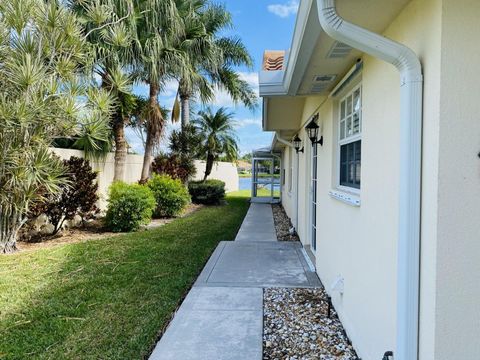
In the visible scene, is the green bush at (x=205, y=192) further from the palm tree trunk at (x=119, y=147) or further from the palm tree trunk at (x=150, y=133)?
the palm tree trunk at (x=119, y=147)

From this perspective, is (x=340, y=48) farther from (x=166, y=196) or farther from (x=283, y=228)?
(x=166, y=196)

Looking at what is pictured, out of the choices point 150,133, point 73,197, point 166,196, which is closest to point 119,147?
point 150,133

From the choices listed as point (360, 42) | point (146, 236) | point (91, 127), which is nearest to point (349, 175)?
point (360, 42)

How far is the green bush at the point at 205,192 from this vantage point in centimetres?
1706

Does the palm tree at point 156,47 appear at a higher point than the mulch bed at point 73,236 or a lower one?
higher

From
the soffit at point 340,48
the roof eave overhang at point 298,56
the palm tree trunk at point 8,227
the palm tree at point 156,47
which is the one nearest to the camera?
the soffit at point 340,48

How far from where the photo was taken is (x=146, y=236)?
8.75 meters

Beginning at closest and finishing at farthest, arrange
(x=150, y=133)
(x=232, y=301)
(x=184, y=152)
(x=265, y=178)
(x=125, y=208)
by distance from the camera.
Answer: (x=232, y=301) → (x=125, y=208) → (x=150, y=133) → (x=184, y=152) → (x=265, y=178)

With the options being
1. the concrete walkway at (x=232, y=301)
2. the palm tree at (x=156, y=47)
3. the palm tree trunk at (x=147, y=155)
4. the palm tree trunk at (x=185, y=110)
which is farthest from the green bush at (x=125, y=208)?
the palm tree trunk at (x=185, y=110)

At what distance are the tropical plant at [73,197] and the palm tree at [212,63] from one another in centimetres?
500

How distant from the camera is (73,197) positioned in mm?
8383

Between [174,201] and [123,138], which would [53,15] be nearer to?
[123,138]

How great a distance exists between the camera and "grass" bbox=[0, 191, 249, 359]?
3.37m

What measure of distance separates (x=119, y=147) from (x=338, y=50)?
917cm
